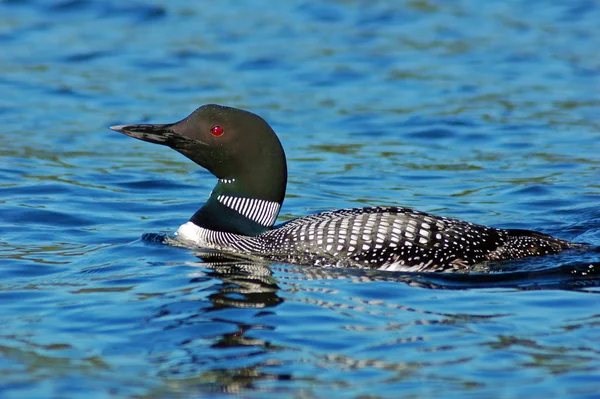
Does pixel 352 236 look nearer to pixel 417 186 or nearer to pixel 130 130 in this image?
pixel 130 130

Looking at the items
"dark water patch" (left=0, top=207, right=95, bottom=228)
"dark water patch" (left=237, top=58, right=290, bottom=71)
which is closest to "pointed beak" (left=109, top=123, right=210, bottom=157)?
"dark water patch" (left=0, top=207, right=95, bottom=228)

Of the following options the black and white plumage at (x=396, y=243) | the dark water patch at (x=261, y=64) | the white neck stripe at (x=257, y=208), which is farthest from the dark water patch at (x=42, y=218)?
the dark water patch at (x=261, y=64)

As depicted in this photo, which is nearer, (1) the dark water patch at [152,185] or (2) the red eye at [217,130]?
(2) the red eye at [217,130]

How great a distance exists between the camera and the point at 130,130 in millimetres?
6785

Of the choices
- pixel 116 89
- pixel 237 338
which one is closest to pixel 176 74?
pixel 116 89

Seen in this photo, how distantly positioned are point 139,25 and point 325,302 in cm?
953

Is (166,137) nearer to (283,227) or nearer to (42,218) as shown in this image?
(283,227)

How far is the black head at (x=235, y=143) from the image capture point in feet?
22.3

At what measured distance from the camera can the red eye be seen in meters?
6.82

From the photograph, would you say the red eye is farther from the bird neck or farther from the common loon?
the bird neck

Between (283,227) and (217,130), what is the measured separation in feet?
2.34

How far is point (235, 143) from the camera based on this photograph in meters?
6.80

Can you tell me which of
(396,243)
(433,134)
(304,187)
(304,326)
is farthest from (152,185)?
(304,326)

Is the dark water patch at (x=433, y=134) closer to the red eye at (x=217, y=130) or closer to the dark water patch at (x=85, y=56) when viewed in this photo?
the red eye at (x=217, y=130)
